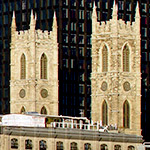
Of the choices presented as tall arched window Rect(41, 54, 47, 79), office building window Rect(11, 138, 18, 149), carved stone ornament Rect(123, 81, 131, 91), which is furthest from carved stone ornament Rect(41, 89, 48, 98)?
office building window Rect(11, 138, 18, 149)

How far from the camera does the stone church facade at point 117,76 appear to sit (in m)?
185

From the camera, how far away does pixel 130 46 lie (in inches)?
7411

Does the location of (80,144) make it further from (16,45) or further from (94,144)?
(16,45)

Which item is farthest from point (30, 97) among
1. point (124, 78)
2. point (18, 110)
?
point (124, 78)

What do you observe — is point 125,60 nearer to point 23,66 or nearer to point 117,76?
point 117,76

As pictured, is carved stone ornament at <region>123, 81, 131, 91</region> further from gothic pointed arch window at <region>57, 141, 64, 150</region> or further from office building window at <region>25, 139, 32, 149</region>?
office building window at <region>25, 139, 32, 149</region>

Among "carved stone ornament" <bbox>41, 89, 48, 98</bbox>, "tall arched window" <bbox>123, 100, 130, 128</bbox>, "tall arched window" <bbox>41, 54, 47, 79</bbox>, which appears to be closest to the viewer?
"tall arched window" <bbox>123, 100, 130, 128</bbox>

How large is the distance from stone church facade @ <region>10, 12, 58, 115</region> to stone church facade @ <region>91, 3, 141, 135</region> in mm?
9186

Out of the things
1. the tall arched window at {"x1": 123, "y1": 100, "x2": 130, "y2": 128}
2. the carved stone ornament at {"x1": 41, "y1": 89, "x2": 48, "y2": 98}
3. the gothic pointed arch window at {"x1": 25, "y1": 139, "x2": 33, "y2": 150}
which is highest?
the carved stone ornament at {"x1": 41, "y1": 89, "x2": 48, "y2": 98}

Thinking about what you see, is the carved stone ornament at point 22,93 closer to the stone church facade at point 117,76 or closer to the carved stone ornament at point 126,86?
the stone church facade at point 117,76

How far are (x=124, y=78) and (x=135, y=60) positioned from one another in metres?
4.34

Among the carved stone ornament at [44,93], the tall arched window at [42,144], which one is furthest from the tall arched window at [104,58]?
the tall arched window at [42,144]

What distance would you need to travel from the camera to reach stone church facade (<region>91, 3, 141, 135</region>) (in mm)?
185125

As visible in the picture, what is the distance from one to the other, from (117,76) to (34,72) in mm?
16985
